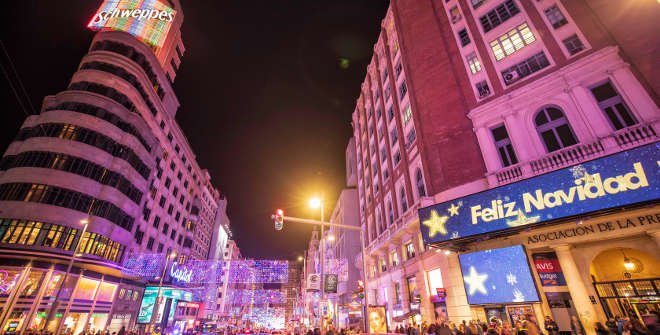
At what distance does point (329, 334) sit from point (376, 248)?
14385mm

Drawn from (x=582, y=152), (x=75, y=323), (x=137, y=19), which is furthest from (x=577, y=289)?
(x=137, y=19)

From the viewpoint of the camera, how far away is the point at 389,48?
3375 centimetres

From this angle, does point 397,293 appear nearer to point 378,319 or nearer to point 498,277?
point 378,319

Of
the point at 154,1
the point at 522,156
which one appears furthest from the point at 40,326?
the point at 154,1

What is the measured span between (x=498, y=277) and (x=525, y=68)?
1373 cm

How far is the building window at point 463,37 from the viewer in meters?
23.1

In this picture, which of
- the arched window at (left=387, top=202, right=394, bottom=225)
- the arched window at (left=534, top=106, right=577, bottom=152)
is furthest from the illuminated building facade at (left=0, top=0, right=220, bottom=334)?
the arched window at (left=534, top=106, right=577, bottom=152)

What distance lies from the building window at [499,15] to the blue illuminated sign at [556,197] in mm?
14271

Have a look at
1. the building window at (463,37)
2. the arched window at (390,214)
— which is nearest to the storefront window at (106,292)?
the arched window at (390,214)

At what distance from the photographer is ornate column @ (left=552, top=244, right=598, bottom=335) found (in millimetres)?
12820

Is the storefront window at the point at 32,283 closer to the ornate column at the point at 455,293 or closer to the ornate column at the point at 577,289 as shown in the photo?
the ornate column at the point at 455,293

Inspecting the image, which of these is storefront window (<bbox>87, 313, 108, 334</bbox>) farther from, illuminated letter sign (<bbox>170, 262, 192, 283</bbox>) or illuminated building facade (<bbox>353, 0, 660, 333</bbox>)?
illuminated building facade (<bbox>353, 0, 660, 333</bbox>)

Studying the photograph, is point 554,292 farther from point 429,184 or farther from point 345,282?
point 345,282

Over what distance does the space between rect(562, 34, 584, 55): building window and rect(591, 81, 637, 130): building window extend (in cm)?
286
